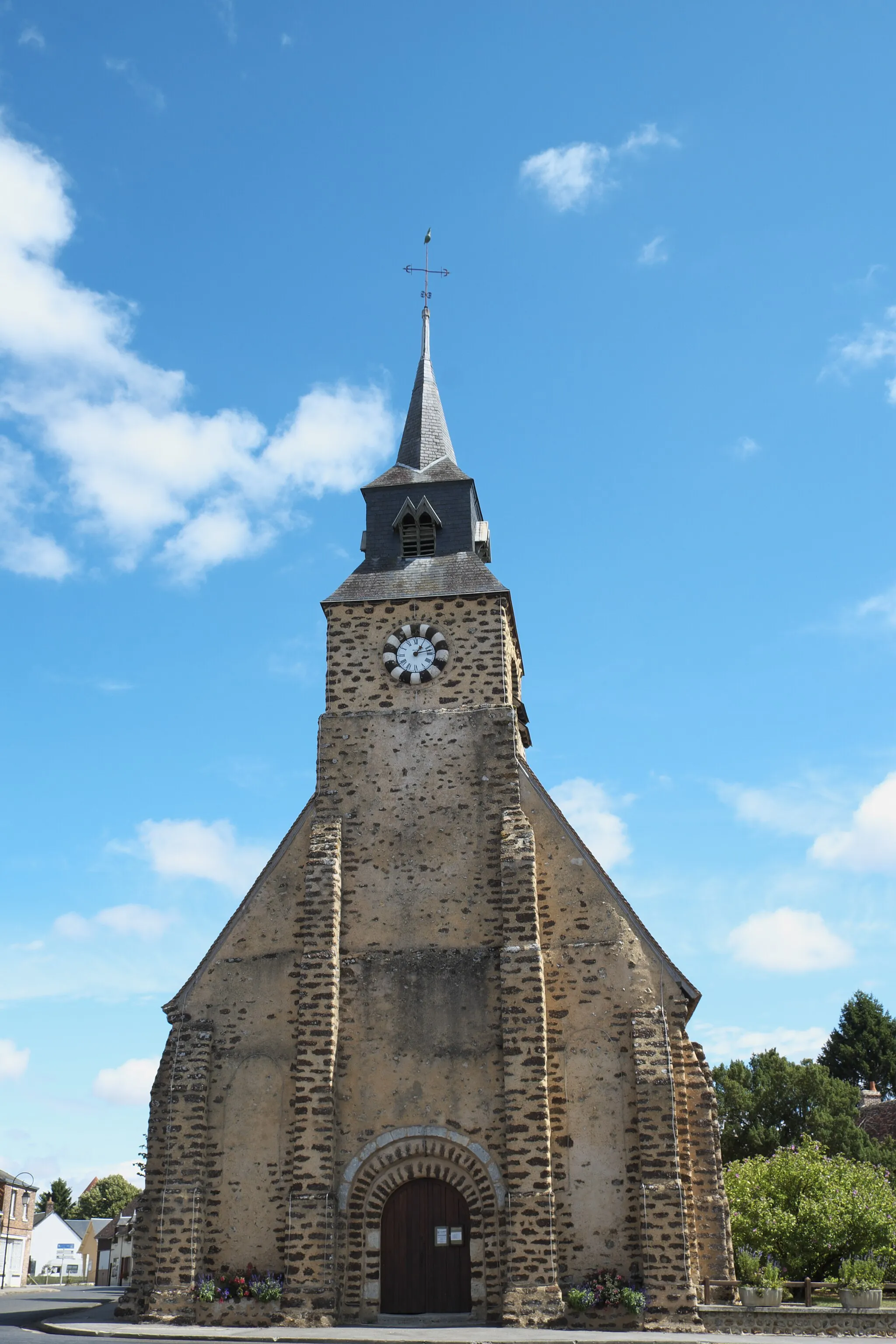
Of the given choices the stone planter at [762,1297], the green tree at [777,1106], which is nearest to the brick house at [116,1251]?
the green tree at [777,1106]

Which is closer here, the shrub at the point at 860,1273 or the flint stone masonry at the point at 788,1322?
the flint stone masonry at the point at 788,1322

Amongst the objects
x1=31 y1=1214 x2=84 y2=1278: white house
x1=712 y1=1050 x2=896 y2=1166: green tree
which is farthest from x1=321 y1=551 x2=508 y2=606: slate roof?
x1=31 y1=1214 x2=84 y2=1278: white house

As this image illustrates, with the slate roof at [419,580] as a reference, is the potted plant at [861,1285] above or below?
below

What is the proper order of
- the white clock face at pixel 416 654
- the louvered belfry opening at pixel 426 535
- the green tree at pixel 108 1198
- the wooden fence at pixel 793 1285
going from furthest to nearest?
the green tree at pixel 108 1198
the louvered belfry opening at pixel 426 535
the white clock face at pixel 416 654
the wooden fence at pixel 793 1285

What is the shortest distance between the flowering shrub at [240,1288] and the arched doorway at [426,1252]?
1.81m

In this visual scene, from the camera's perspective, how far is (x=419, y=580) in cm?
2372

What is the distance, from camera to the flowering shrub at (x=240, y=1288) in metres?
17.8

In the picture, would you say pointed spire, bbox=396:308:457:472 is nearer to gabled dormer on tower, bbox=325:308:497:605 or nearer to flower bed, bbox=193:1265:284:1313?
gabled dormer on tower, bbox=325:308:497:605

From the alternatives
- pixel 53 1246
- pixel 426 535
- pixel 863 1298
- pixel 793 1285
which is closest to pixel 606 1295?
pixel 863 1298

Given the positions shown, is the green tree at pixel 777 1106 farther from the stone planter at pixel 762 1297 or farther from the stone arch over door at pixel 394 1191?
the stone arch over door at pixel 394 1191

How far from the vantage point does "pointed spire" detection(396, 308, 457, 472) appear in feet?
86.9

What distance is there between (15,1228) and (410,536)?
45211 mm

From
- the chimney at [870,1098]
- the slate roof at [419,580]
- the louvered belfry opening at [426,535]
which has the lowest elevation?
the chimney at [870,1098]

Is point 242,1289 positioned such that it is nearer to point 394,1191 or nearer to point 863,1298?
point 394,1191
